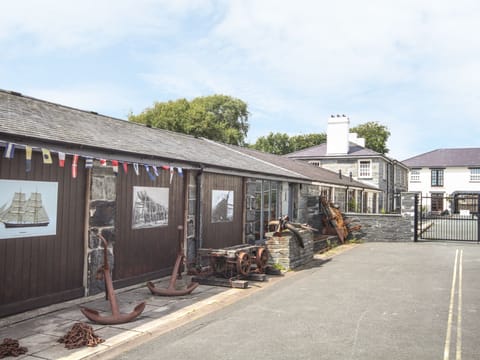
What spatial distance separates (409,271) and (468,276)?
1.51 m

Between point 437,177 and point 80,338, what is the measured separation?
2204 inches

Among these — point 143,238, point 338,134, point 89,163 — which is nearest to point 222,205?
point 143,238

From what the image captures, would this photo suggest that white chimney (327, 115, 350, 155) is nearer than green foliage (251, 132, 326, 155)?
Yes

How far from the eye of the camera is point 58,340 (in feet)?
19.2

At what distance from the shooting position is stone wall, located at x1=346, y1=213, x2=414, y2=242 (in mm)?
20516

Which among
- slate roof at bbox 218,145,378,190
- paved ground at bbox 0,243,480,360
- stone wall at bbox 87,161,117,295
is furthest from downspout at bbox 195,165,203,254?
slate roof at bbox 218,145,378,190

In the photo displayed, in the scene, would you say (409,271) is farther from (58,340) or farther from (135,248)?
(58,340)

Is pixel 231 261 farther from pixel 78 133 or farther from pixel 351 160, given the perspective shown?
pixel 351 160

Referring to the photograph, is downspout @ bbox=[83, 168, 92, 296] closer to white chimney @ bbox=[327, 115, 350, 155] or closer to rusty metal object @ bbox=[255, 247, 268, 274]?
rusty metal object @ bbox=[255, 247, 268, 274]

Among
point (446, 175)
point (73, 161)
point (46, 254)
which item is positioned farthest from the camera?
point (446, 175)

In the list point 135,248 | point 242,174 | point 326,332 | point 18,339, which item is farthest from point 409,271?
point 18,339

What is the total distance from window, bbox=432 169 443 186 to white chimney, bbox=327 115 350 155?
2482cm

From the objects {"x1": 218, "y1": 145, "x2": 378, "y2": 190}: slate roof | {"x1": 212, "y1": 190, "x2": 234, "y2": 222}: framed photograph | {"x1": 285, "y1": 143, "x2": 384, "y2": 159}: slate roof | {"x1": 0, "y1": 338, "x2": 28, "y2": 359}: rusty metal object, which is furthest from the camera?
{"x1": 285, "y1": 143, "x2": 384, "y2": 159}: slate roof

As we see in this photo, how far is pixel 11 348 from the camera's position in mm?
5316
